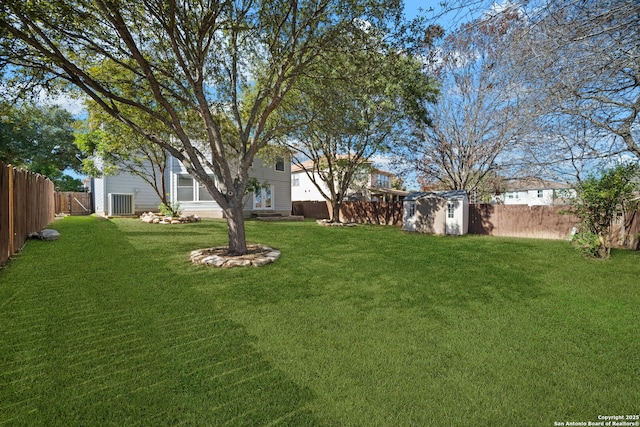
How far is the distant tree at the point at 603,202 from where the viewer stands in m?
7.09

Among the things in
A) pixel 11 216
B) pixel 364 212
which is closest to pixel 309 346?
pixel 11 216

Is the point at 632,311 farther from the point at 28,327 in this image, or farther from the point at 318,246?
the point at 28,327

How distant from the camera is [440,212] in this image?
1323cm

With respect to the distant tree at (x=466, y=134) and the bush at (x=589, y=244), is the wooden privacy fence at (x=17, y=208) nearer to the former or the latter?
the bush at (x=589, y=244)

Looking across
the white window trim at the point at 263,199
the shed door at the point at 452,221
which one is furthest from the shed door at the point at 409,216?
the white window trim at the point at 263,199

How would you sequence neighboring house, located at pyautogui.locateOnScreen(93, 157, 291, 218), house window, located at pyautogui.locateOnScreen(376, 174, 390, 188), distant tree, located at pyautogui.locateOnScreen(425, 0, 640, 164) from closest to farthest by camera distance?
1. distant tree, located at pyautogui.locateOnScreen(425, 0, 640, 164)
2. neighboring house, located at pyautogui.locateOnScreen(93, 157, 291, 218)
3. house window, located at pyautogui.locateOnScreen(376, 174, 390, 188)

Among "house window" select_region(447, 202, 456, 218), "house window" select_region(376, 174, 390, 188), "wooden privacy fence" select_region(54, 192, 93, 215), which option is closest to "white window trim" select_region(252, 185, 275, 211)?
"house window" select_region(447, 202, 456, 218)

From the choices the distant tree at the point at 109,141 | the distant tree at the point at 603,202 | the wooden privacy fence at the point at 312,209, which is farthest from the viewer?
the wooden privacy fence at the point at 312,209

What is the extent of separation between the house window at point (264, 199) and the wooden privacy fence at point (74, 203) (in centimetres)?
1309

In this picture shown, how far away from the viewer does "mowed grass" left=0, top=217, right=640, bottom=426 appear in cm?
203

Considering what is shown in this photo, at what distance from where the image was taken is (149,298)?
4.03 metres

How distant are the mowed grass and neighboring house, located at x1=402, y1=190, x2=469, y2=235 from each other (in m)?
7.13

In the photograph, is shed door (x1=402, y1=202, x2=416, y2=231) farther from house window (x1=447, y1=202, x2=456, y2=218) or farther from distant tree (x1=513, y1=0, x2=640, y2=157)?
distant tree (x1=513, y1=0, x2=640, y2=157)

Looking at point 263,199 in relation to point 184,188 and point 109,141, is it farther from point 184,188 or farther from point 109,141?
point 109,141
